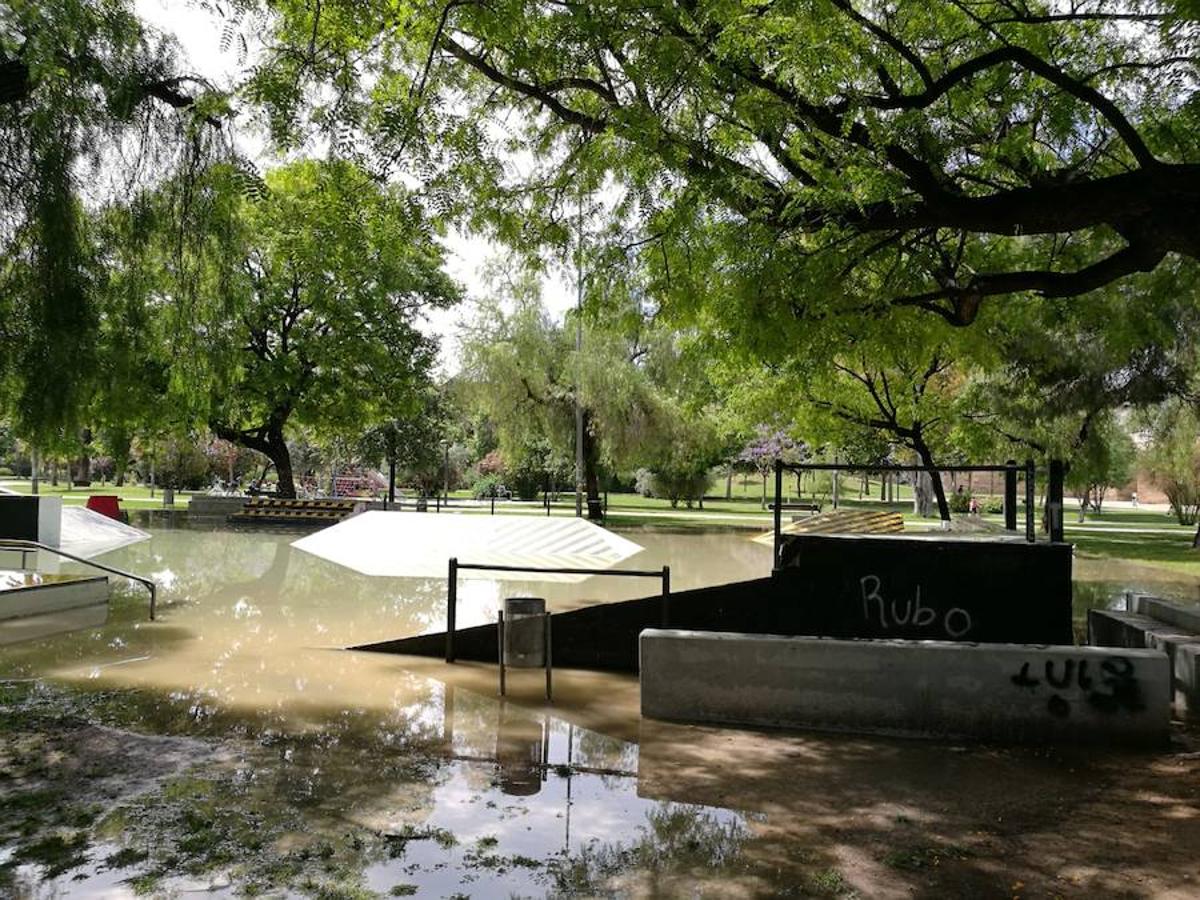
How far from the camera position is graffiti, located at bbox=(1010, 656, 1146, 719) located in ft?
22.4

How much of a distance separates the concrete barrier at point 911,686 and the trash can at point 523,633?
1.73 meters

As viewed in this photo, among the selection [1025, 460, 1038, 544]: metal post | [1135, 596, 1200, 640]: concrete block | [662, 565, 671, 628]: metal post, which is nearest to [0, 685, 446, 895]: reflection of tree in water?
[662, 565, 671, 628]: metal post

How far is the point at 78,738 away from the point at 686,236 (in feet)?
23.6

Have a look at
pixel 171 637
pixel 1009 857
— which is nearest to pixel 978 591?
pixel 1009 857

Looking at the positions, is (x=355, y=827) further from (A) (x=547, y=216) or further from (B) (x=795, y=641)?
(A) (x=547, y=216)

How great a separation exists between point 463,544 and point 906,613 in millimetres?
6713

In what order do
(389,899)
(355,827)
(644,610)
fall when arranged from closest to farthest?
(389,899) < (355,827) < (644,610)

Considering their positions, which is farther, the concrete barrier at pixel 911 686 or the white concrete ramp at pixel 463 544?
the white concrete ramp at pixel 463 544

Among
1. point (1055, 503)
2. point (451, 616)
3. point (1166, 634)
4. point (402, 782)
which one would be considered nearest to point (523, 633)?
point (451, 616)

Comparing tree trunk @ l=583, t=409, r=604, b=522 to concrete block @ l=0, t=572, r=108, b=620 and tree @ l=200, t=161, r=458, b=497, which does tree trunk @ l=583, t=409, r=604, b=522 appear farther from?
concrete block @ l=0, t=572, r=108, b=620

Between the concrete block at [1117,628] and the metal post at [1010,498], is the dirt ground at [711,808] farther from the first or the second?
the metal post at [1010,498]

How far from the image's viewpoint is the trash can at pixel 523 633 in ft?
29.9

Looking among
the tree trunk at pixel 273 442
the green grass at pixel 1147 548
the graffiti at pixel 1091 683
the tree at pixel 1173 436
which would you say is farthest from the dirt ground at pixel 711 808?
the tree trunk at pixel 273 442

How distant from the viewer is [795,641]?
732 centimetres
